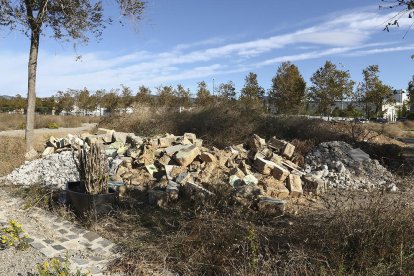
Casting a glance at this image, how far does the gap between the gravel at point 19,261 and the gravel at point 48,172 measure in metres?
3.20

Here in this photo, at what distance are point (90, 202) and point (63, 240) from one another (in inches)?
31.6

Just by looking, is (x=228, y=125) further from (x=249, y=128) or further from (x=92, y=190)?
(x=92, y=190)

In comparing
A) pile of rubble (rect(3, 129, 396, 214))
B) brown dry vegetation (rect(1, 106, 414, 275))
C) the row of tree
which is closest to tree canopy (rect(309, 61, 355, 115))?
the row of tree

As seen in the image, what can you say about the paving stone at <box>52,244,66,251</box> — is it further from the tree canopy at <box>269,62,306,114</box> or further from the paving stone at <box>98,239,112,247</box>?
the tree canopy at <box>269,62,306,114</box>

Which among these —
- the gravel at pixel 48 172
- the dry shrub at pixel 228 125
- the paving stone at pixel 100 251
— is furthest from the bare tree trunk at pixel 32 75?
→ the paving stone at pixel 100 251

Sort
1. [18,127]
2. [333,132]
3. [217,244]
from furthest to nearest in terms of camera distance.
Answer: [18,127] → [333,132] → [217,244]

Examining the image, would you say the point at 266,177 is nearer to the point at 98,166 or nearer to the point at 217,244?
the point at 98,166

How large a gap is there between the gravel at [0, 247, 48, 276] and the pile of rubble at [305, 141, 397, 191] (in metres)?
5.94

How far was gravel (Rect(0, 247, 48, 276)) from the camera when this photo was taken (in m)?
3.73

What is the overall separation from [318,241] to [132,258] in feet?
6.01

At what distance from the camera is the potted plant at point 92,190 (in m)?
5.42

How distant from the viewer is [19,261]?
3.95m

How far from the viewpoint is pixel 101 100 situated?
45562 mm

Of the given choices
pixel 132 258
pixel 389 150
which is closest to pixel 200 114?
pixel 389 150
